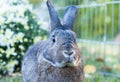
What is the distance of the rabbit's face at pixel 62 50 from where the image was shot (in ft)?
12.0

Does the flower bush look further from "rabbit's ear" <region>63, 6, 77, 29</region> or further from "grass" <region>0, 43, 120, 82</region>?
"rabbit's ear" <region>63, 6, 77, 29</region>

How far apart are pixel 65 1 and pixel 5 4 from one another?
6.61 ft

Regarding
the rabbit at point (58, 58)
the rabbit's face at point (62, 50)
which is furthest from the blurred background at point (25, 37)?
the rabbit's face at point (62, 50)

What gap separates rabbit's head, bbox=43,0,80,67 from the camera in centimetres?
368

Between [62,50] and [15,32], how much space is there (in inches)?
113

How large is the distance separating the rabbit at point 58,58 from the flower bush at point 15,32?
1.60 m

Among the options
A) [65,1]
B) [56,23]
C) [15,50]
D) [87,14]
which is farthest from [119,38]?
[56,23]

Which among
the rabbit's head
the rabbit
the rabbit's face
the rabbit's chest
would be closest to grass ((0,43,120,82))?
the rabbit

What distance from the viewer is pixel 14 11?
20.9ft

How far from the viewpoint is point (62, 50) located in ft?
12.1

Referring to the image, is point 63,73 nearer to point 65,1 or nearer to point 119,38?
point 65,1

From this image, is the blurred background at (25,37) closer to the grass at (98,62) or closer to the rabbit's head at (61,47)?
the grass at (98,62)

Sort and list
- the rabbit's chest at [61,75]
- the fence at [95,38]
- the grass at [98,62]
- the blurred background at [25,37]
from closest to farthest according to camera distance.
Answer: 1. the rabbit's chest at [61,75]
2. the grass at [98,62]
3. the blurred background at [25,37]
4. the fence at [95,38]

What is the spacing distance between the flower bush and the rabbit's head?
1982mm
